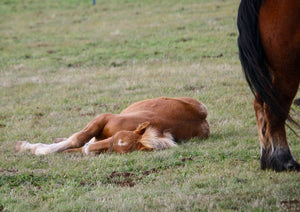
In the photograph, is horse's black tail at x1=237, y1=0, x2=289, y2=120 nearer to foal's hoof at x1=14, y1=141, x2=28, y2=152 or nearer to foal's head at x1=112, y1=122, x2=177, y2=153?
foal's head at x1=112, y1=122, x2=177, y2=153

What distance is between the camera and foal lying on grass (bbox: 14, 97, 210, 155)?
574cm

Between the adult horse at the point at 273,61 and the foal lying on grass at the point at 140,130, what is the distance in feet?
5.22

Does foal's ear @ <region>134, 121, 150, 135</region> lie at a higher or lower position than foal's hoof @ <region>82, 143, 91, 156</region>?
higher

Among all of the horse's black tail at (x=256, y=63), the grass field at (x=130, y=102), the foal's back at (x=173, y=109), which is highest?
the horse's black tail at (x=256, y=63)

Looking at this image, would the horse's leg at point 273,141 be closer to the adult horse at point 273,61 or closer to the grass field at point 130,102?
the adult horse at point 273,61

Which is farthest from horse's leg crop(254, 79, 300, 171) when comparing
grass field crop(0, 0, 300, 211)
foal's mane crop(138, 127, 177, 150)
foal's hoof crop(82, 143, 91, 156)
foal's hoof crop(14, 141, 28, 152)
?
foal's hoof crop(14, 141, 28, 152)

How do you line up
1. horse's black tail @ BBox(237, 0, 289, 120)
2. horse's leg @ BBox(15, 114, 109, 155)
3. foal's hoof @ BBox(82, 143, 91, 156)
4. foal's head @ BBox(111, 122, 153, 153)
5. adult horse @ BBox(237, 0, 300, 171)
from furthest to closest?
horse's leg @ BBox(15, 114, 109, 155)
foal's hoof @ BBox(82, 143, 91, 156)
foal's head @ BBox(111, 122, 153, 153)
horse's black tail @ BBox(237, 0, 289, 120)
adult horse @ BBox(237, 0, 300, 171)

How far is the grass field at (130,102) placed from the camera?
428cm

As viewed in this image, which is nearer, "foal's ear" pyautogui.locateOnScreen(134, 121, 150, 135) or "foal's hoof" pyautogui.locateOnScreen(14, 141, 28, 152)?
"foal's ear" pyautogui.locateOnScreen(134, 121, 150, 135)

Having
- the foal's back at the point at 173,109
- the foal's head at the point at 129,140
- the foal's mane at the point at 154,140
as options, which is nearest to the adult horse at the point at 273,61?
the foal's mane at the point at 154,140

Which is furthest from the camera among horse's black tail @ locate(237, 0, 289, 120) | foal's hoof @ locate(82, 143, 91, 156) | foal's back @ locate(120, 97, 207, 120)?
foal's back @ locate(120, 97, 207, 120)

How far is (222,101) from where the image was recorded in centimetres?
887

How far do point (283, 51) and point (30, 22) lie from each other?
20049 millimetres

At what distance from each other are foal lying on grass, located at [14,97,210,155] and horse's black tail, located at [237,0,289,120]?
5.59 feet
